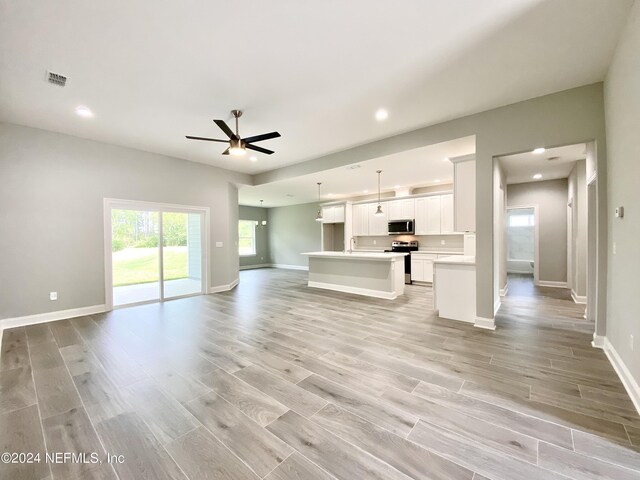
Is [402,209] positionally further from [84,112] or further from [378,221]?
[84,112]

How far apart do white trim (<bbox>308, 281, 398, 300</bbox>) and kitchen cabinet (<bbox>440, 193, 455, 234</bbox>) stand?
272 centimetres

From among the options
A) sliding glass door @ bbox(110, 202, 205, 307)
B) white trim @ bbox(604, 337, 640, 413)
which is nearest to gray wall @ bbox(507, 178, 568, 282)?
white trim @ bbox(604, 337, 640, 413)

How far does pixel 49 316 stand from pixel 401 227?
793 centimetres

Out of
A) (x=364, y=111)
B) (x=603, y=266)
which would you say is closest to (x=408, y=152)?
(x=364, y=111)

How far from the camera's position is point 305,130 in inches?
173

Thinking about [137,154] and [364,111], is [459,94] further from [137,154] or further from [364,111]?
[137,154]

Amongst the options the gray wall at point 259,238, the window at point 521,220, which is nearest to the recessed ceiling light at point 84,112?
the gray wall at point 259,238

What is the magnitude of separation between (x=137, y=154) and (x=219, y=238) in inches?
95.3

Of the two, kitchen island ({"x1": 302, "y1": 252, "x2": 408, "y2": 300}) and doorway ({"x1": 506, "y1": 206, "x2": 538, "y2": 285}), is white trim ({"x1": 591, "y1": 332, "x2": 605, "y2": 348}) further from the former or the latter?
doorway ({"x1": 506, "y1": 206, "x2": 538, "y2": 285})

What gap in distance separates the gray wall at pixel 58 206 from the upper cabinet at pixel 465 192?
5810 mm

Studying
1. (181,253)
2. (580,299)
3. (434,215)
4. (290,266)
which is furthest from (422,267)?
(181,253)

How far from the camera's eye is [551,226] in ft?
22.6

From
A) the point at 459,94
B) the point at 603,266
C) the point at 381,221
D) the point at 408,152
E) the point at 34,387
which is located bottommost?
the point at 34,387

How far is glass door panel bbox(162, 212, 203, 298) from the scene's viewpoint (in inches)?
224
